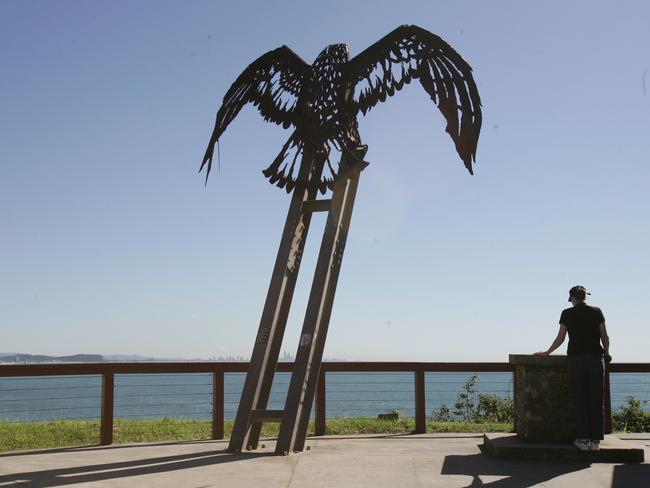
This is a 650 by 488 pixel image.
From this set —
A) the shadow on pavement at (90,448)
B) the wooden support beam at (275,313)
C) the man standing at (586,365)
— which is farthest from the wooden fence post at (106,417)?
the man standing at (586,365)

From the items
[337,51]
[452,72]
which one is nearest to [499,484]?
[452,72]

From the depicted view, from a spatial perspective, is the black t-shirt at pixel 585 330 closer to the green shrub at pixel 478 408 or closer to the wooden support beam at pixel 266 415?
the wooden support beam at pixel 266 415

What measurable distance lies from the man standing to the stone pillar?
240mm

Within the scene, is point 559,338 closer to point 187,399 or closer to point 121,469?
point 121,469

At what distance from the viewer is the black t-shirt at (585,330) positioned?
261 inches

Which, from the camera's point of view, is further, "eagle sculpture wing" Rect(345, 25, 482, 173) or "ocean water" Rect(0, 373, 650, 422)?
"ocean water" Rect(0, 373, 650, 422)

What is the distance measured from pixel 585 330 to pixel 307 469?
276cm

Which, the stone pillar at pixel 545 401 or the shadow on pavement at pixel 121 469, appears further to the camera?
the stone pillar at pixel 545 401

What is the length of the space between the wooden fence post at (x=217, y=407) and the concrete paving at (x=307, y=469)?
36.2 inches

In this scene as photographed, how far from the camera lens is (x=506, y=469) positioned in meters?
6.05

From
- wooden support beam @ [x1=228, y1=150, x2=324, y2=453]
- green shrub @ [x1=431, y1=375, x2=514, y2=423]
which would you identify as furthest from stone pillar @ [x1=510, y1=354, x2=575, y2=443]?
green shrub @ [x1=431, y1=375, x2=514, y2=423]

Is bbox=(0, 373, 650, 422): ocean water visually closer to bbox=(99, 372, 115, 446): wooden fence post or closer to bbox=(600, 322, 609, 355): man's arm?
bbox=(99, 372, 115, 446): wooden fence post

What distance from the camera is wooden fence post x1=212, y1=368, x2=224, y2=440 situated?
855cm

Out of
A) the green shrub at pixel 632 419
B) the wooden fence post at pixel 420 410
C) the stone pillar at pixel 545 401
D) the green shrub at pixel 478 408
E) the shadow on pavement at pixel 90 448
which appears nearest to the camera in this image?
the stone pillar at pixel 545 401
